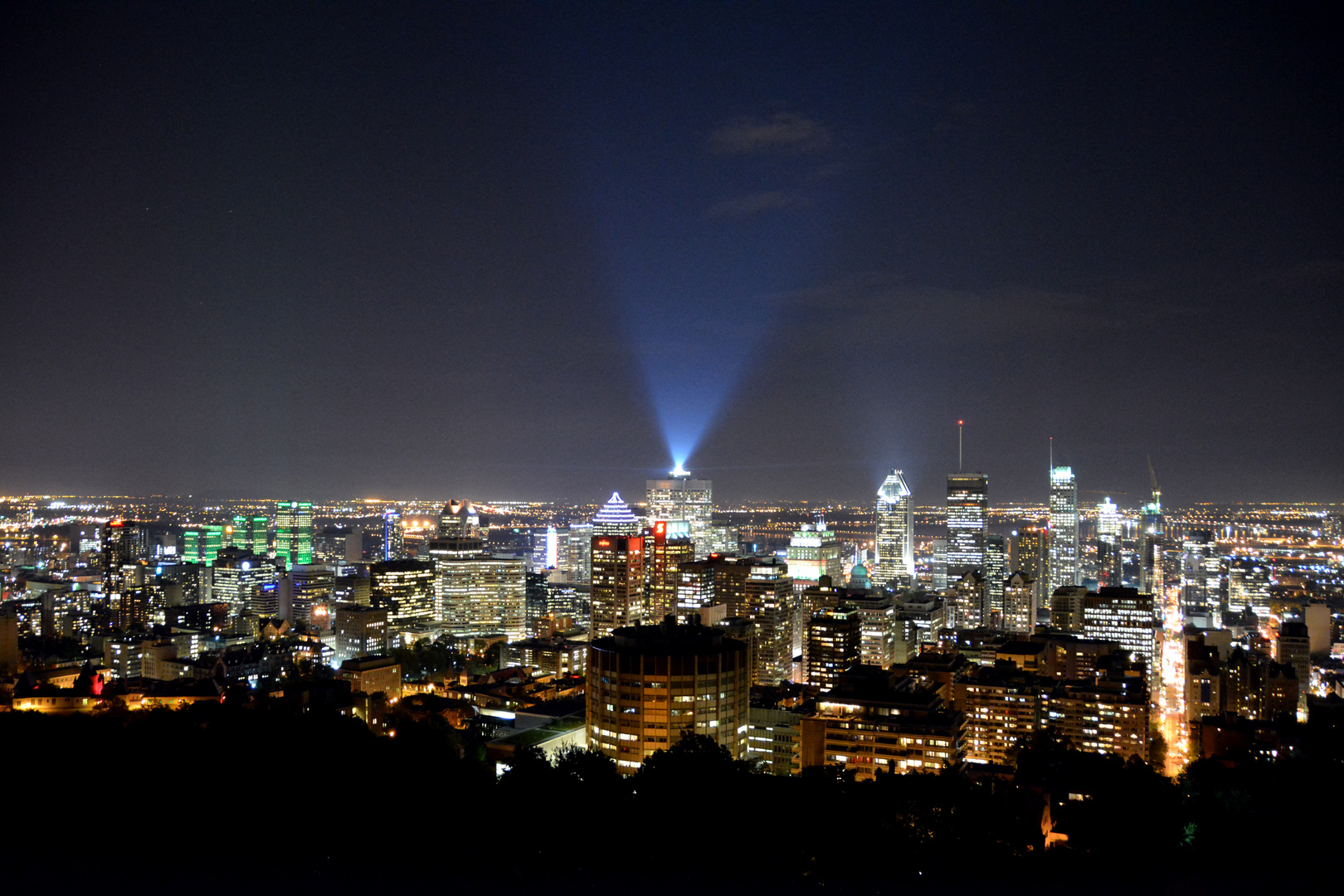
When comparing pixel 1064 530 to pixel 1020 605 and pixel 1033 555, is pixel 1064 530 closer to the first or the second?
pixel 1033 555

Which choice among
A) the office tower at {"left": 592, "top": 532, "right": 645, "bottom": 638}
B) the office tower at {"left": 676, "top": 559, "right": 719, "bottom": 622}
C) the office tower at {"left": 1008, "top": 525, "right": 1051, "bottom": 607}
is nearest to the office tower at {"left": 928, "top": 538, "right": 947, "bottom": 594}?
the office tower at {"left": 1008, "top": 525, "right": 1051, "bottom": 607}

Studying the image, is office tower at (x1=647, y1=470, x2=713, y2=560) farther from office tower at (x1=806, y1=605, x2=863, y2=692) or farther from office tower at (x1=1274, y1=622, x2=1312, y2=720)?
office tower at (x1=1274, y1=622, x2=1312, y2=720)

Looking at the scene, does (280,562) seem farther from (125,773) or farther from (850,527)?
(850,527)

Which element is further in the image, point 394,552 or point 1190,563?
point 394,552

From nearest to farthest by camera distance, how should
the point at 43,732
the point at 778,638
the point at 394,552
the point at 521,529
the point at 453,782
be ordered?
the point at 453,782 < the point at 43,732 < the point at 778,638 < the point at 394,552 < the point at 521,529

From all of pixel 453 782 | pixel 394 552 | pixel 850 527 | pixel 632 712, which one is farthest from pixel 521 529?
pixel 453 782

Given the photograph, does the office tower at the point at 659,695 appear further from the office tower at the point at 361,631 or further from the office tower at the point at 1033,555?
the office tower at the point at 1033,555

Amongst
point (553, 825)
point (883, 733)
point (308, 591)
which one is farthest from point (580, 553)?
point (553, 825)
